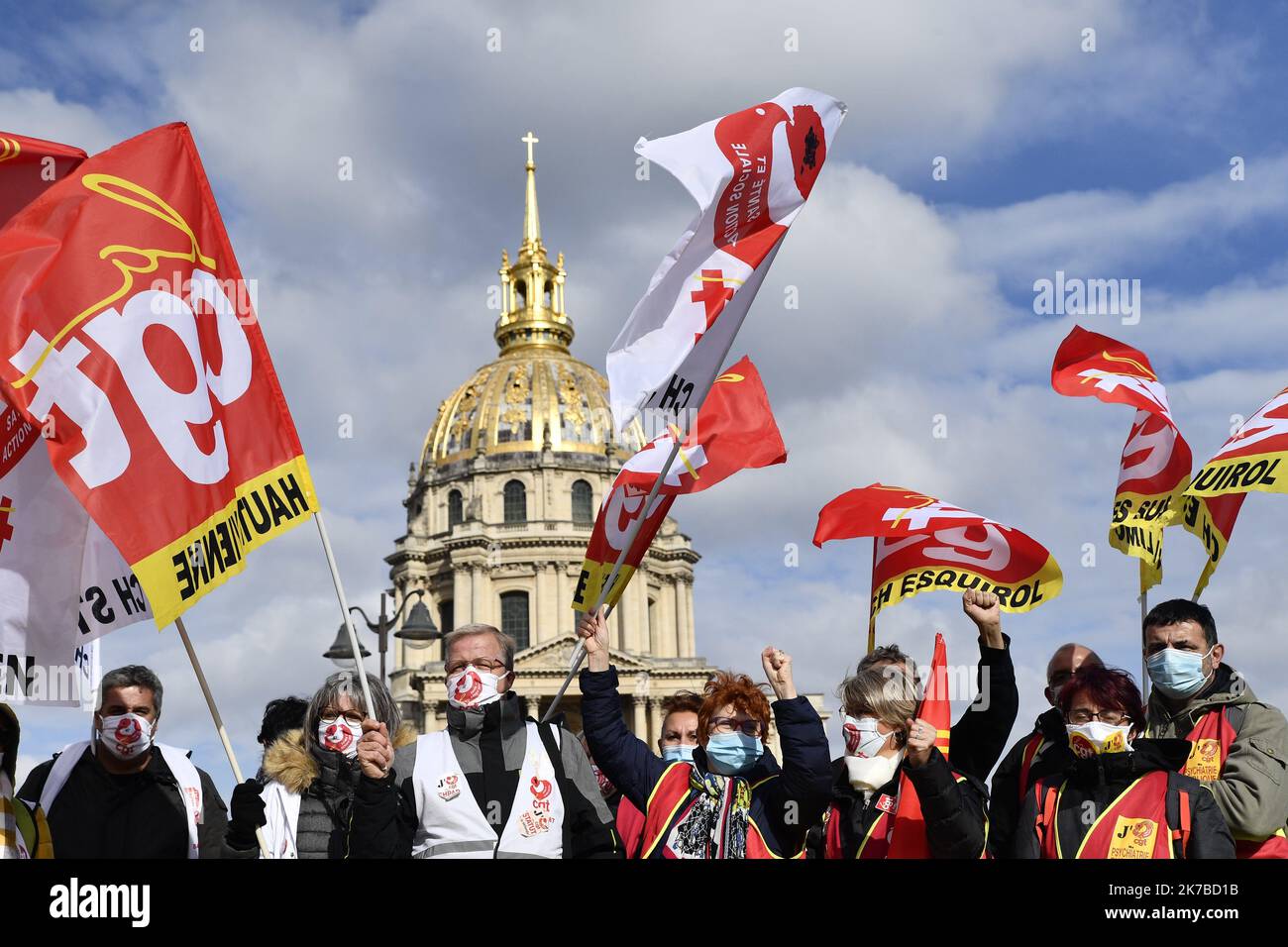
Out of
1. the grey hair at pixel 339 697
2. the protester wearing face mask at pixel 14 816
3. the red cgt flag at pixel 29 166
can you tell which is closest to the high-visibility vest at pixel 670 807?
the grey hair at pixel 339 697

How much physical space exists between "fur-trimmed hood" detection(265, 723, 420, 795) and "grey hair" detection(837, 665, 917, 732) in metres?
1.77

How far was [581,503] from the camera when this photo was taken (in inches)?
2958

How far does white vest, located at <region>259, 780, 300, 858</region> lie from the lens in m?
5.91

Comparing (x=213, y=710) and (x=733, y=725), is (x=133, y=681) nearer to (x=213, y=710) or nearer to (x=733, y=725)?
(x=213, y=710)

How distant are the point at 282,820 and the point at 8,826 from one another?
4.35 feet

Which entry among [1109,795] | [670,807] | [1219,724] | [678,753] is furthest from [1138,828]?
[678,753]

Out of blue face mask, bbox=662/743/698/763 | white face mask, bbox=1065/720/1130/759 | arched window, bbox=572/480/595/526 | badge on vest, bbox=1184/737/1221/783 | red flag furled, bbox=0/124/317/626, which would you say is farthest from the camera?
arched window, bbox=572/480/595/526

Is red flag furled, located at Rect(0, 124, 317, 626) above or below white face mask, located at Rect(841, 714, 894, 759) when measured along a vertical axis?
above

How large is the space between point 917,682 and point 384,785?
6.53 feet

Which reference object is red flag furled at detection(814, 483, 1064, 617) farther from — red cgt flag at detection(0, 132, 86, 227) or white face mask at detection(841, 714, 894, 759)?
red cgt flag at detection(0, 132, 86, 227)

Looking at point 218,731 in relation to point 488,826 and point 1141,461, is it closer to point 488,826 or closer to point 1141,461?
point 488,826

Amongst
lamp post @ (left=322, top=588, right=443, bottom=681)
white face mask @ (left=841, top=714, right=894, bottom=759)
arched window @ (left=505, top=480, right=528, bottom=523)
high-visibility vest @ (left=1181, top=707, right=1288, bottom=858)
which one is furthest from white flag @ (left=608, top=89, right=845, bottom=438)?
arched window @ (left=505, top=480, right=528, bottom=523)

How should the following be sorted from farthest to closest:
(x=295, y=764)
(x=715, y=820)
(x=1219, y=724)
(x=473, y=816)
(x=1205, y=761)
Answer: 1. (x=295, y=764)
2. (x=715, y=820)
3. (x=1219, y=724)
4. (x=1205, y=761)
5. (x=473, y=816)
